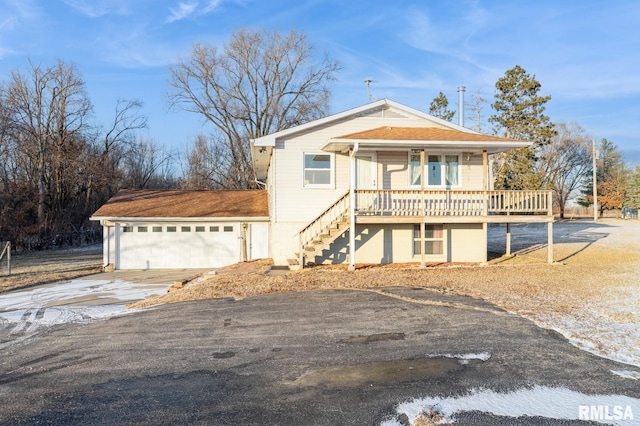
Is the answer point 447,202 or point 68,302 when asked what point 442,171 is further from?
point 68,302

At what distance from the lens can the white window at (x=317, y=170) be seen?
51.0ft

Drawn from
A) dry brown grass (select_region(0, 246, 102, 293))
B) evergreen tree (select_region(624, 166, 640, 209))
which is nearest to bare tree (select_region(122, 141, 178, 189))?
dry brown grass (select_region(0, 246, 102, 293))

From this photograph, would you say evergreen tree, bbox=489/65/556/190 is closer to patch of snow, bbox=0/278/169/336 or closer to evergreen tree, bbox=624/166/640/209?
evergreen tree, bbox=624/166/640/209

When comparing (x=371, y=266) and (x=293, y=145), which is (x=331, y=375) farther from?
(x=293, y=145)

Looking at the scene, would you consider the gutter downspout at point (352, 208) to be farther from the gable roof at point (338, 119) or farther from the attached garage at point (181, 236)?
the attached garage at point (181, 236)

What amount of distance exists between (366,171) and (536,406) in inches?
470

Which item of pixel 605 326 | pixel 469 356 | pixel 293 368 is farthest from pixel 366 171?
pixel 293 368

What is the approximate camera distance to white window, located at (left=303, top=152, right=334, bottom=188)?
15.5 metres

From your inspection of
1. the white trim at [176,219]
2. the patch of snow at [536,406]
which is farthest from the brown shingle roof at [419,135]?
the patch of snow at [536,406]

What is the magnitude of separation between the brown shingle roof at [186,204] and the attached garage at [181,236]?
44 mm

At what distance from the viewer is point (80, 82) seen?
35125 millimetres

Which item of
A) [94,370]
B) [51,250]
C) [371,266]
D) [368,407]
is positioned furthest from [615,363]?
[51,250]

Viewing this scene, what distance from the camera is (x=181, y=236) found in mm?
18609

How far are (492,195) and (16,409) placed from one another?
14778 millimetres
